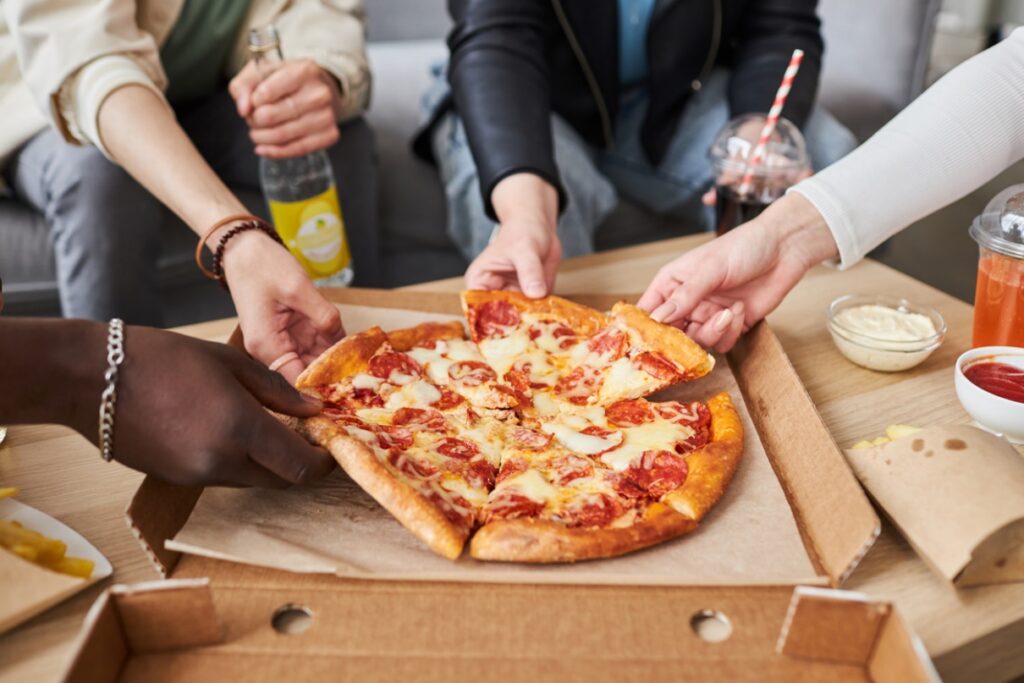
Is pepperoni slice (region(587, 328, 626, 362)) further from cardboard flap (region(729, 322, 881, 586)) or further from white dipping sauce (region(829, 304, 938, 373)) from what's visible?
white dipping sauce (region(829, 304, 938, 373))

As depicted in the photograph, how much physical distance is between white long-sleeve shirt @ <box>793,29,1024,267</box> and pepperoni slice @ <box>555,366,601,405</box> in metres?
0.49

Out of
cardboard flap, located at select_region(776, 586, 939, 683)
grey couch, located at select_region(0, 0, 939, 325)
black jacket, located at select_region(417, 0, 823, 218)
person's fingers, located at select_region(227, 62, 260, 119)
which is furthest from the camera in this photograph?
grey couch, located at select_region(0, 0, 939, 325)

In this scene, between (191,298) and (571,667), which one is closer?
(571,667)

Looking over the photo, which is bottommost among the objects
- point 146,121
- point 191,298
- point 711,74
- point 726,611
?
point 191,298

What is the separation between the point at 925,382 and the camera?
1.38 meters

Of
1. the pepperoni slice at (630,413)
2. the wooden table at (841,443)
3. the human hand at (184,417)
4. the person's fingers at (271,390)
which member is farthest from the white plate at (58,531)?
the pepperoni slice at (630,413)

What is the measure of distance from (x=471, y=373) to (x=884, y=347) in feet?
2.32

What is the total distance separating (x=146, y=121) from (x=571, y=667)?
1.38 meters

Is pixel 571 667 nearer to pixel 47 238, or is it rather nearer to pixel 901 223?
pixel 901 223

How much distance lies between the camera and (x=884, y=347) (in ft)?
4.50

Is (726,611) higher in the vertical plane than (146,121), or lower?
lower

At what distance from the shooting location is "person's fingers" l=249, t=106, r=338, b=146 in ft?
6.14

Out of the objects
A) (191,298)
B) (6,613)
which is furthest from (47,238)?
(6,613)

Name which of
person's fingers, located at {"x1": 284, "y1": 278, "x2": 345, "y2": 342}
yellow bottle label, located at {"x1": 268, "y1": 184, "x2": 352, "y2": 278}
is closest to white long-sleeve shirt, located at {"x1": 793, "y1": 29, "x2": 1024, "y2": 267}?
person's fingers, located at {"x1": 284, "y1": 278, "x2": 345, "y2": 342}
